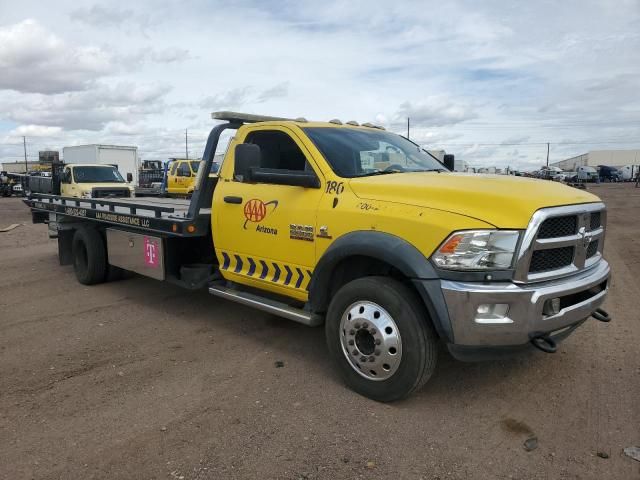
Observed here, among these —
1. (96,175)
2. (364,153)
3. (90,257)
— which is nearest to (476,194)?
(364,153)

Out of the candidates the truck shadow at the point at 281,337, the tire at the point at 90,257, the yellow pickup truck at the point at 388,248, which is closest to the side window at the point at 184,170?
the tire at the point at 90,257

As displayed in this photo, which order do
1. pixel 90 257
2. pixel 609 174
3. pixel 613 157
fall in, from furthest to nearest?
pixel 613 157 < pixel 609 174 < pixel 90 257

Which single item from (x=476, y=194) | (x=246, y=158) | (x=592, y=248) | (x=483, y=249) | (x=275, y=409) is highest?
(x=246, y=158)

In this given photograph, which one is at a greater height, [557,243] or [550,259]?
[557,243]

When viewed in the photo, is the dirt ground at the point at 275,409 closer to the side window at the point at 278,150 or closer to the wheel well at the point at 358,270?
the wheel well at the point at 358,270

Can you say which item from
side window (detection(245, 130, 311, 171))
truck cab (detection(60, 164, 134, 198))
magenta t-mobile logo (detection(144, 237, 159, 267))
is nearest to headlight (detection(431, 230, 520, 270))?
side window (detection(245, 130, 311, 171))

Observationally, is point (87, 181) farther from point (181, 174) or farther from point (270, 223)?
point (270, 223)

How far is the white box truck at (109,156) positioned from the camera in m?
27.2

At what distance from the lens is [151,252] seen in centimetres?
599

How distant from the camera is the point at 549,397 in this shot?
3879 mm

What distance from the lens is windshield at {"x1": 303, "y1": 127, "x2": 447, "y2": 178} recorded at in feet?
14.5

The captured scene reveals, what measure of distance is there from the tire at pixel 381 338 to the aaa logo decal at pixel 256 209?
1.12m

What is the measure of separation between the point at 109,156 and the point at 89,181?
A: 12.2 metres

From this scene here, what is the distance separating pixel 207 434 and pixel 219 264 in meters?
2.22
